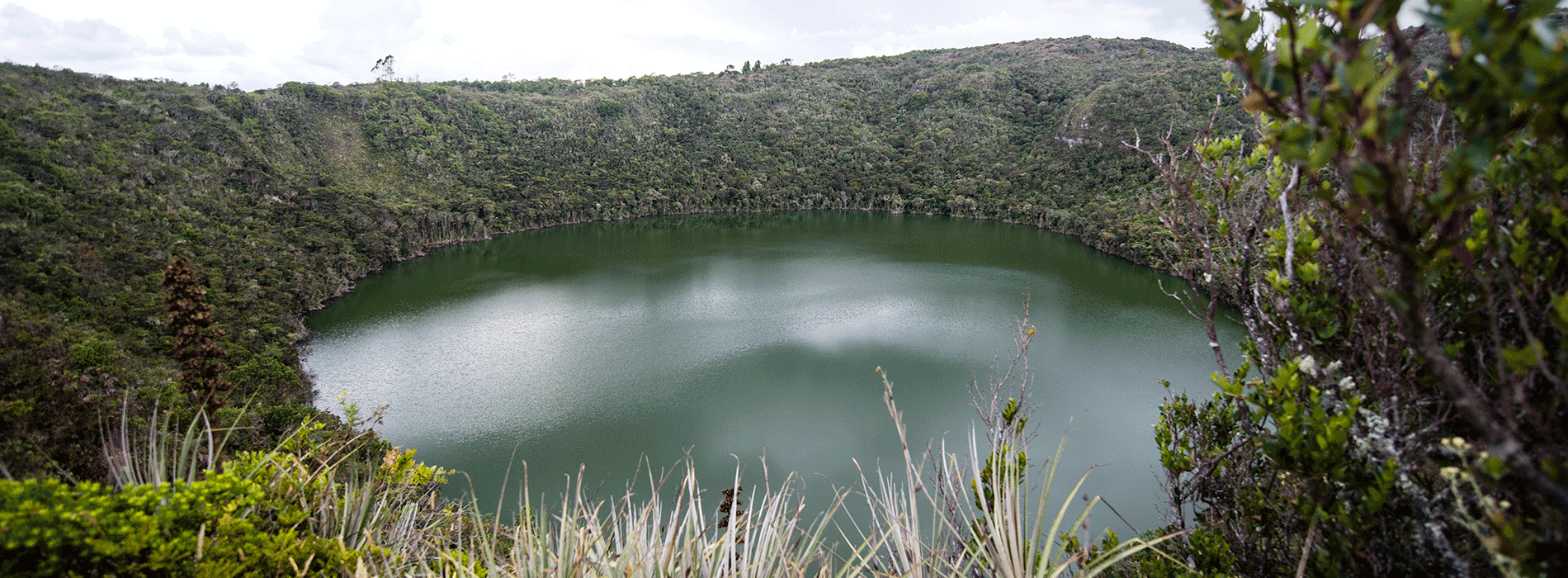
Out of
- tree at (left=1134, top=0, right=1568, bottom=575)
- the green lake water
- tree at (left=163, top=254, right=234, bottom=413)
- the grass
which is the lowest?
the green lake water

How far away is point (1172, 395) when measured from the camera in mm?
10492

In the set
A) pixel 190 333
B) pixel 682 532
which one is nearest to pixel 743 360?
pixel 190 333

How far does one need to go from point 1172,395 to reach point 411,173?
5362 cm

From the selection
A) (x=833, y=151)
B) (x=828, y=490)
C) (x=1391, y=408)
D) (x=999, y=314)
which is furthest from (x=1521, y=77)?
(x=833, y=151)

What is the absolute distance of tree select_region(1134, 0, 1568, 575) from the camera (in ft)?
3.15

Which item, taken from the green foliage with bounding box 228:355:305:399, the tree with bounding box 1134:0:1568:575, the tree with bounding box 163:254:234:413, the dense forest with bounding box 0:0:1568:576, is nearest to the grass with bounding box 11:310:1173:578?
the dense forest with bounding box 0:0:1568:576

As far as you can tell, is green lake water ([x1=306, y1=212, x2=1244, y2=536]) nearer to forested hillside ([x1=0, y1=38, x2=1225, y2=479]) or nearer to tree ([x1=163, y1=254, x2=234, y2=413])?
forested hillside ([x1=0, y1=38, x2=1225, y2=479])

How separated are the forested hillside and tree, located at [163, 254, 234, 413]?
567mm

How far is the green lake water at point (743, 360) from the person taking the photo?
14.1 m

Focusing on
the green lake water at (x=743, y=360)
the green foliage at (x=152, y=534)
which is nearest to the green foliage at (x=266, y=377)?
the green lake water at (x=743, y=360)

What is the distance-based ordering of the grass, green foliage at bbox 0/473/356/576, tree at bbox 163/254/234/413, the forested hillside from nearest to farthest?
green foliage at bbox 0/473/356/576, the grass, tree at bbox 163/254/234/413, the forested hillside

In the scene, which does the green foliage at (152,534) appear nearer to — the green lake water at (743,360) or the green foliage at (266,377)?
the green lake water at (743,360)

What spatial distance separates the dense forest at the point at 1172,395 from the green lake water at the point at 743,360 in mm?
1846

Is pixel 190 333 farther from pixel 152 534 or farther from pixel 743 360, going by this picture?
pixel 152 534
